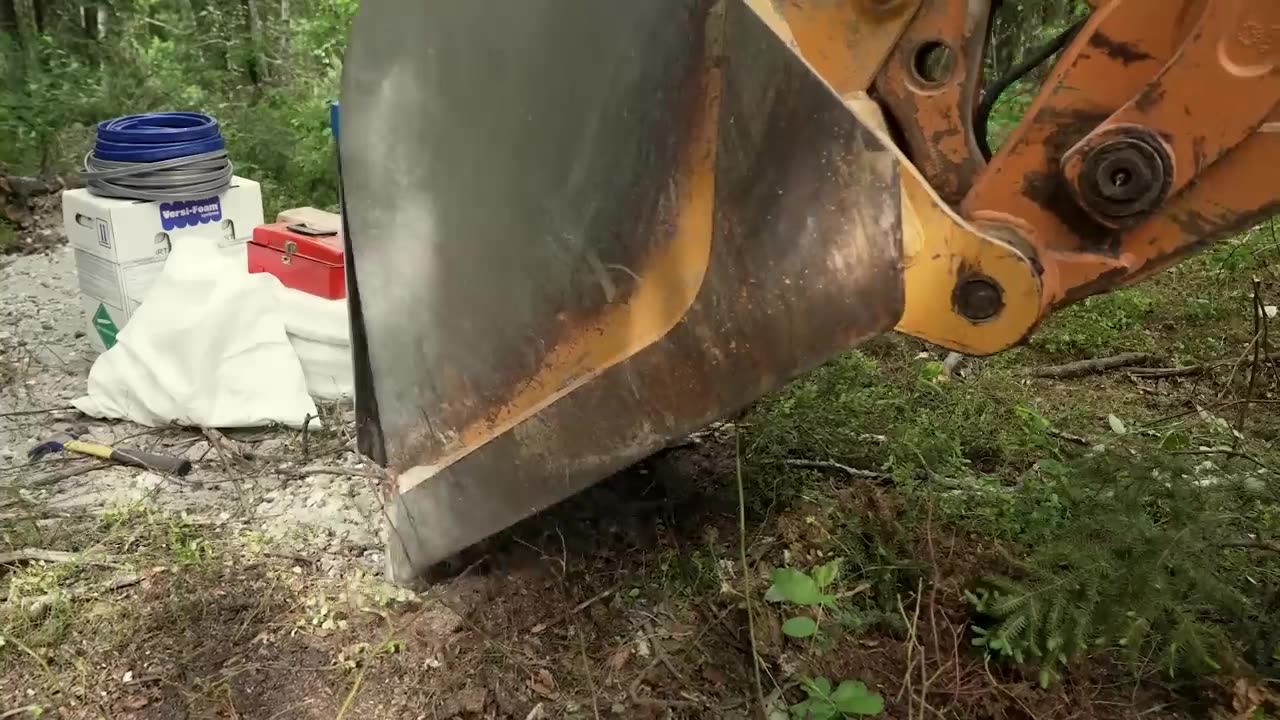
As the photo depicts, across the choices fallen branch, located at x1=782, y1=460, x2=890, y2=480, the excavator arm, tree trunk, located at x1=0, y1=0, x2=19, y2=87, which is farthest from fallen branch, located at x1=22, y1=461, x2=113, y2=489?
tree trunk, located at x1=0, y1=0, x2=19, y2=87

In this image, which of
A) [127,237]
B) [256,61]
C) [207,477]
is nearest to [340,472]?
[207,477]

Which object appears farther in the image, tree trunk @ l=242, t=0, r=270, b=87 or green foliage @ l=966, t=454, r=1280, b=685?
tree trunk @ l=242, t=0, r=270, b=87

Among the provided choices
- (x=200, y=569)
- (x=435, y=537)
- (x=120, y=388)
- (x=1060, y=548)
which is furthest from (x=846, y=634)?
(x=120, y=388)

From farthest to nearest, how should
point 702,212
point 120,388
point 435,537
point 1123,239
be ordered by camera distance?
point 120,388 → point 435,537 → point 702,212 → point 1123,239

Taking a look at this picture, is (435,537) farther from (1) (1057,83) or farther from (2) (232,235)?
(2) (232,235)

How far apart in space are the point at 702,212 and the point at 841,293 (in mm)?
335

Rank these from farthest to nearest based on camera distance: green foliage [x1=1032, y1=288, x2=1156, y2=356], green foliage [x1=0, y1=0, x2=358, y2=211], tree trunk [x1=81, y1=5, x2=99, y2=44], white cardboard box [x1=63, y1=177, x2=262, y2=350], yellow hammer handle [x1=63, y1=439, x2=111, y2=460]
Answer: tree trunk [x1=81, y1=5, x2=99, y2=44], green foliage [x1=0, y1=0, x2=358, y2=211], green foliage [x1=1032, y1=288, x2=1156, y2=356], white cardboard box [x1=63, y1=177, x2=262, y2=350], yellow hammer handle [x1=63, y1=439, x2=111, y2=460]

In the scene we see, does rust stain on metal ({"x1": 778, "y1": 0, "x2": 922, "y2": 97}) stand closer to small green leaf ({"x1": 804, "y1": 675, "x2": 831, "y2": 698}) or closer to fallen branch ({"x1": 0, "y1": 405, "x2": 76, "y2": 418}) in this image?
small green leaf ({"x1": 804, "y1": 675, "x2": 831, "y2": 698})

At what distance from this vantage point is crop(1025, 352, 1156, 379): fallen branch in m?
3.29

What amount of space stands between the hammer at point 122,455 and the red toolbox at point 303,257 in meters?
0.70

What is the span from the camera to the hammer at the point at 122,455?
266cm

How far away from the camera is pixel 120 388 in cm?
297

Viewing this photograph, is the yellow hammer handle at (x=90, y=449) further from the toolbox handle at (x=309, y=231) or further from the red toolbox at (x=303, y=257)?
the toolbox handle at (x=309, y=231)

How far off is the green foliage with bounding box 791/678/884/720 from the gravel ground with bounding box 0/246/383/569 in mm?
1074
